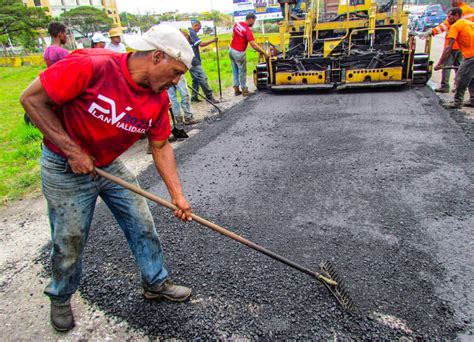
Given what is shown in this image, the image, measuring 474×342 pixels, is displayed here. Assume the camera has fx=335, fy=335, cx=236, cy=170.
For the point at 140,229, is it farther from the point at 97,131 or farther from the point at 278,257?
the point at 278,257

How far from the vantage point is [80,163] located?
180cm

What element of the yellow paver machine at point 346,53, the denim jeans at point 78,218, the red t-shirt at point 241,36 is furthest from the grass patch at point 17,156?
Answer: the yellow paver machine at point 346,53

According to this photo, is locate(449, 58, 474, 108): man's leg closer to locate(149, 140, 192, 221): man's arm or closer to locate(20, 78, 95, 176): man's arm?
locate(149, 140, 192, 221): man's arm

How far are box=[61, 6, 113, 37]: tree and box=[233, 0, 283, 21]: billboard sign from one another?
43836mm

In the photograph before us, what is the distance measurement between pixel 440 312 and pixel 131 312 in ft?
6.52

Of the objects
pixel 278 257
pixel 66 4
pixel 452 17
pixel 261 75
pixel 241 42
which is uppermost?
pixel 66 4

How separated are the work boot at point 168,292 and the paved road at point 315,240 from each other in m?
0.06

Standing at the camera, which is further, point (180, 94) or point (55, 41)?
point (180, 94)

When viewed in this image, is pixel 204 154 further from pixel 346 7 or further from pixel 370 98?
pixel 346 7

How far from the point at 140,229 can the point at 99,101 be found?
85 cm

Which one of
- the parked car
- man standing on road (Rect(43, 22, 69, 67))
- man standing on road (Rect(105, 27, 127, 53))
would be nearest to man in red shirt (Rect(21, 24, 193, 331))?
man standing on road (Rect(43, 22, 69, 67))

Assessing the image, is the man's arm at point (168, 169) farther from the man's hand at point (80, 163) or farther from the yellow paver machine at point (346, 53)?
the yellow paver machine at point (346, 53)

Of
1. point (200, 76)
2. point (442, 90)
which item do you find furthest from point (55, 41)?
point (442, 90)

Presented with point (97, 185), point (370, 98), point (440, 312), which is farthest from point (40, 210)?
point (370, 98)
